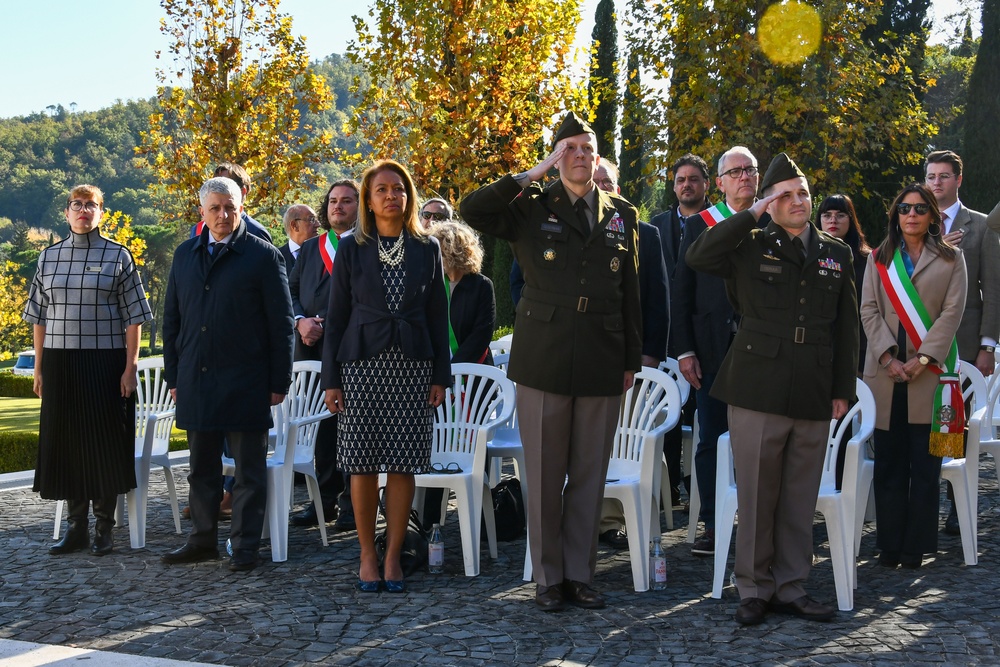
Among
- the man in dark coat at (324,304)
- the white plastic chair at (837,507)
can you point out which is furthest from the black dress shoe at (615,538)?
the man in dark coat at (324,304)

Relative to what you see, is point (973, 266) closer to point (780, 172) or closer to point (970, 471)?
point (970, 471)

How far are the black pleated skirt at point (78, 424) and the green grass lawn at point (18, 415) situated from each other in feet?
19.8

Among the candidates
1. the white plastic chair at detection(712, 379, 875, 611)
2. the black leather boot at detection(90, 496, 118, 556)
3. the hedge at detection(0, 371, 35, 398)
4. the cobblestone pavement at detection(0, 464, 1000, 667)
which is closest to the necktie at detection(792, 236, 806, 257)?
the white plastic chair at detection(712, 379, 875, 611)

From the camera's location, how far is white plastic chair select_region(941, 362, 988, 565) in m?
5.91

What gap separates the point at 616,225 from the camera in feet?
16.7

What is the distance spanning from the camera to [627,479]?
18.6ft

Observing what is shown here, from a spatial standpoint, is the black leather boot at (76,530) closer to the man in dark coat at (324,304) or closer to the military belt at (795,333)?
the man in dark coat at (324,304)

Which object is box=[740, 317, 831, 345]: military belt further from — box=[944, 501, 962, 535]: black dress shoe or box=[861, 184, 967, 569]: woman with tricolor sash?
box=[944, 501, 962, 535]: black dress shoe

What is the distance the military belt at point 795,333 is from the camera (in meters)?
4.81

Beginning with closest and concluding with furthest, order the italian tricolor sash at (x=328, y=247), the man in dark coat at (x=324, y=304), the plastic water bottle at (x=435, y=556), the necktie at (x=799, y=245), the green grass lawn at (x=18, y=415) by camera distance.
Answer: the necktie at (x=799, y=245) → the plastic water bottle at (x=435, y=556) → the man in dark coat at (x=324, y=304) → the italian tricolor sash at (x=328, y=247) → the green grass lawn at (x=18, y=415)

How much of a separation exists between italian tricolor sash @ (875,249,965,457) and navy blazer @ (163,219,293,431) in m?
3.15

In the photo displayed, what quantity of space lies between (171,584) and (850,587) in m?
3.20

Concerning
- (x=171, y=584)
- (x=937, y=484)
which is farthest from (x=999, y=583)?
(x=171, y=584)

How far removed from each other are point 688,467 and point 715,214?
7.89 feet
